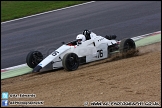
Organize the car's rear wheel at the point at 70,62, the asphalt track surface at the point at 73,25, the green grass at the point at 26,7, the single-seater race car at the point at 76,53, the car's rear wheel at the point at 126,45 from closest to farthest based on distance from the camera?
the car's rear wheel at the point at 70,62
the single-seater race car at the point at 76,53
the car's rear wheel at the point at 126,45
the asphalt track surface at the point at 73,25
the green grass at the point at 26,7

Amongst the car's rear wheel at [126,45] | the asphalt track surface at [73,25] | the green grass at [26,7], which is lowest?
the car's rear wheel at [126,45]

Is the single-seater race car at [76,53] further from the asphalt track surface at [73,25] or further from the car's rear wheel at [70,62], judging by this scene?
the asphalt track surface at [73,25]

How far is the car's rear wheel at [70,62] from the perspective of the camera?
12.2m

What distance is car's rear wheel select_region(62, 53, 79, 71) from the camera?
12.2 m

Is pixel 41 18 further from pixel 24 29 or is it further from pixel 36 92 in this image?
pixel 36 92

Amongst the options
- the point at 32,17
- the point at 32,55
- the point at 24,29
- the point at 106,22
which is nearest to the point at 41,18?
the point at 32,17

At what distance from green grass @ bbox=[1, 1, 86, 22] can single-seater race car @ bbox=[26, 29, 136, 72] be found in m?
9.10

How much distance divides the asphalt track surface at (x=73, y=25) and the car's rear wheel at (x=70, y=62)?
2.68 m

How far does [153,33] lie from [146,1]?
19.7 feet

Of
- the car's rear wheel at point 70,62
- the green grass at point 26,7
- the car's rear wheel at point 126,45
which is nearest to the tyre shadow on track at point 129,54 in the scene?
the car's rear wheel at point 126,45

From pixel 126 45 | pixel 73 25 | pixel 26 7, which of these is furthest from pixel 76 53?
pixel 26 7

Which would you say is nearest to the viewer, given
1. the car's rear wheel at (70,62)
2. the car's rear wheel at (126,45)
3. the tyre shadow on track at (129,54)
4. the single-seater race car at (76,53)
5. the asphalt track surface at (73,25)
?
the car's rear wheel at (70,62)

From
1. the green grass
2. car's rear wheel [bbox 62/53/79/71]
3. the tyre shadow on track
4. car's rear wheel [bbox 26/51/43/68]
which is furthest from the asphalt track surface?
car's rear wheel [bbox 62/53/79/71]

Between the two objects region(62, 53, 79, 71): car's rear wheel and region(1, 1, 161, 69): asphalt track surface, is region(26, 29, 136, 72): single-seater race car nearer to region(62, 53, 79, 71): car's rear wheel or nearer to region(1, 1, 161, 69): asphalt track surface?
region(62, 53, 79, 71): car's rear wheel
